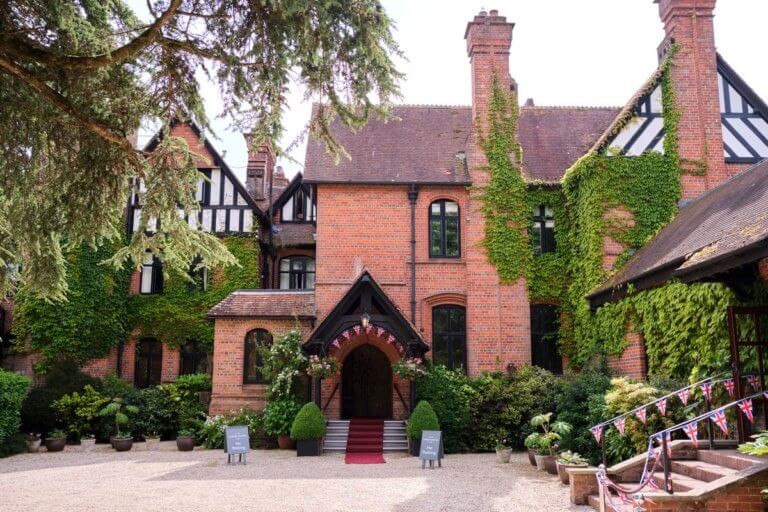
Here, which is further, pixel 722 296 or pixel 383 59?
pixel 722 296

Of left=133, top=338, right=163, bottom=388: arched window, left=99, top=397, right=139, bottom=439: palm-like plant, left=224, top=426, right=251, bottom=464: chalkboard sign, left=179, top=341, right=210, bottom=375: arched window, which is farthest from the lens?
left=133, top=338, right=163, bottom=388: arched window

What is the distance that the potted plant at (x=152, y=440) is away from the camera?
2010 cm

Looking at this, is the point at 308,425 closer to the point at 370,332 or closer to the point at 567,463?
the point at 370,332

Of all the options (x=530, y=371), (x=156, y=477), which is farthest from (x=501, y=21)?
(x=156, y=477)

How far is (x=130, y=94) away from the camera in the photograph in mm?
9828

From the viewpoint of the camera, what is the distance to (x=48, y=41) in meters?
9.28

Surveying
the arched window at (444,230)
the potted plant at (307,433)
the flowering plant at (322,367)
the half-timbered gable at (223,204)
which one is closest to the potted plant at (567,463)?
the potted plant at (307,433)

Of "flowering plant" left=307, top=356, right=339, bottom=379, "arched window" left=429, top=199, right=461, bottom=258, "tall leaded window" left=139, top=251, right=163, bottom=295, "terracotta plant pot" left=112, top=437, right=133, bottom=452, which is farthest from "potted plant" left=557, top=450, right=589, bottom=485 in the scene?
"tall leaded window" left=139, top=251, right=163, bottom=295

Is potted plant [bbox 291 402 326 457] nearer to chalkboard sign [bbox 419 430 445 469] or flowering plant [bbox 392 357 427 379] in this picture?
flowering plant [bbox 392 357 427 379]

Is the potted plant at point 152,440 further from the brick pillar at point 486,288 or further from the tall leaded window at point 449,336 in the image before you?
the brick pillar at point 486,288

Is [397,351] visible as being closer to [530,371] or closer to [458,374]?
[458,374]

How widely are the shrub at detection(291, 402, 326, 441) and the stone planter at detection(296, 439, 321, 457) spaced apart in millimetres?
99

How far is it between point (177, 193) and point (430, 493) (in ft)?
20.6

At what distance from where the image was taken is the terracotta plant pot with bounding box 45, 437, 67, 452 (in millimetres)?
19375
